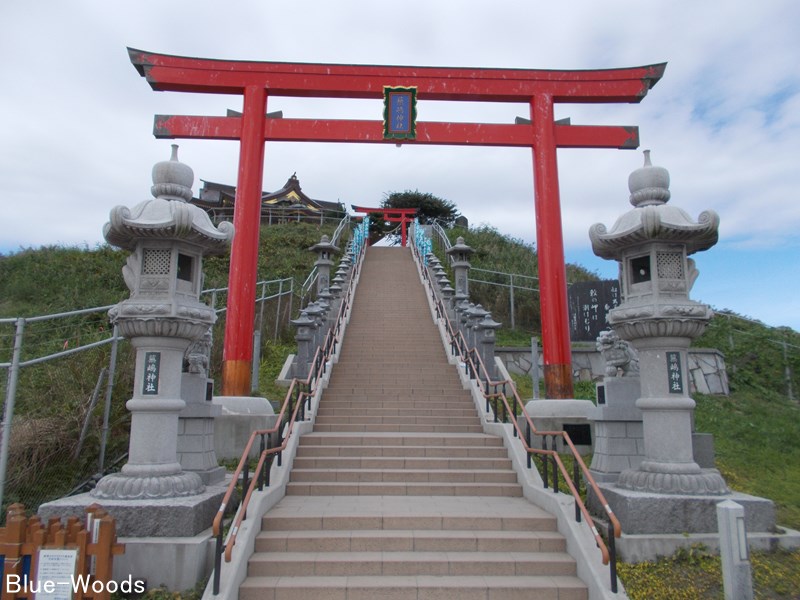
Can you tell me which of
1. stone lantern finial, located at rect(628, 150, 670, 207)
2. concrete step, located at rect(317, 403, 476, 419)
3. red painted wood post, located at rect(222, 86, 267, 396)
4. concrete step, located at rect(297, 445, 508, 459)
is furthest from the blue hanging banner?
concrete step, located at rect(297, 445, 508, 459)

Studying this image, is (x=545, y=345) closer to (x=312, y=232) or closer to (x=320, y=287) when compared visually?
(x=320, y=287)

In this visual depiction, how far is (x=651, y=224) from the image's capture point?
614cm

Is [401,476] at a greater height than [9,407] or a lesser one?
lesser

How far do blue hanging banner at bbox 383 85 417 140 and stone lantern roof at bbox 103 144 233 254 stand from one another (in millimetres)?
6836

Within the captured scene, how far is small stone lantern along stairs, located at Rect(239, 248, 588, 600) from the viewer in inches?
196

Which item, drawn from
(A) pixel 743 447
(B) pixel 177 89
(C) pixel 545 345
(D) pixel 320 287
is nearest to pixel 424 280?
(D) pixel 320 287

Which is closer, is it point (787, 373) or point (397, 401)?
point (397, 401)

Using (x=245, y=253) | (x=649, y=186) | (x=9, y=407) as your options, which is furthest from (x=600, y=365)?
(x=9, y=407)

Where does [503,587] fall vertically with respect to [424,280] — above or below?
below

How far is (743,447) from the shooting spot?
981 cm

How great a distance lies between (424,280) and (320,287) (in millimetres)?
4048

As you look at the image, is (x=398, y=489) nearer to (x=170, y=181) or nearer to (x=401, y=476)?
(x=401, y=476)

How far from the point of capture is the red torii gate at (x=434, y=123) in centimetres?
1152

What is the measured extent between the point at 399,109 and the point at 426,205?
1257 inches
